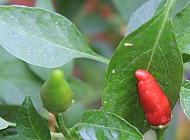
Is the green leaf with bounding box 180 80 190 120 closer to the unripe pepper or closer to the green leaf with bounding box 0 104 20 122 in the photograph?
the unripe pepper

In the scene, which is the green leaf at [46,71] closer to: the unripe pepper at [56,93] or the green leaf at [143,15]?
the green leaf at [143,15]

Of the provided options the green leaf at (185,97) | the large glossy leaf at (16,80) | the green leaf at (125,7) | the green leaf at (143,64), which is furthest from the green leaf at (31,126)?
the green leaf at (125,7)

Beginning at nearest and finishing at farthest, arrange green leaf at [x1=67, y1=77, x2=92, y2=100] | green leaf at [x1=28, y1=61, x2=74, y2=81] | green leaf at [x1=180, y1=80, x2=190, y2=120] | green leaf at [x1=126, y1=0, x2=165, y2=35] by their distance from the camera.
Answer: green leaf at [x1=180, y1=80, x2=190, y2=120], green leaf at [x1=126, y1=0, x2=165, y2=35], green leaf at [x1=28, y1=61, x2=74, y2=81], green leaf at [x1=67, y1=77, x2=92, y2=100]

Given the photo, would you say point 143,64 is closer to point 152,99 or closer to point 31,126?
point 152,99

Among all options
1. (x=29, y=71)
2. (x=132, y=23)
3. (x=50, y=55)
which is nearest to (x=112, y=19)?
(x=29, y=71)

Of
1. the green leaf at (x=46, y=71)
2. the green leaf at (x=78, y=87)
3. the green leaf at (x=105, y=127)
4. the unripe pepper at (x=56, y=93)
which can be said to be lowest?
the green leaf at (x=78, y=87)

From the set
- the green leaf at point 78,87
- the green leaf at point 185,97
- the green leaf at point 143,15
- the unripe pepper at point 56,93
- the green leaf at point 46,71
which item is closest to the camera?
the unripe pepper at point 56,93

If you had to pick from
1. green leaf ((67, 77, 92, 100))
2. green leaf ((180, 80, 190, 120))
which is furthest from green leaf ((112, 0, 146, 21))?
green leaf ((180, 80, 190, 120))
